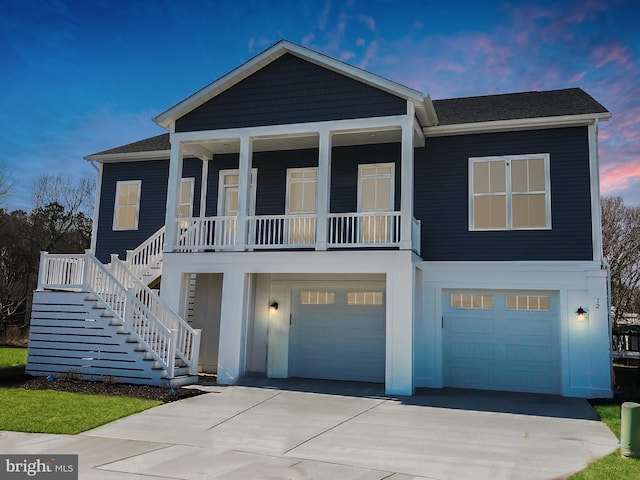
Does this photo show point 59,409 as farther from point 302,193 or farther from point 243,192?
point 302,193

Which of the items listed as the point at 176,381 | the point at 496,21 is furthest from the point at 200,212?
the point at 496,21

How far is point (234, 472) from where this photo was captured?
5.79 metres

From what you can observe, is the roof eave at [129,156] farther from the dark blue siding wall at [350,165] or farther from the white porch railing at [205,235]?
the dark blue siding wall at [350,165]

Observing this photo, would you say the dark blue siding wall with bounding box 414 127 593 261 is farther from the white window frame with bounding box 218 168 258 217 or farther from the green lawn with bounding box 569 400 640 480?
the green lawn with bounding box 569 400 640 480

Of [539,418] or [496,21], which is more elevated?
[496,21]

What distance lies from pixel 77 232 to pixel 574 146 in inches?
1129

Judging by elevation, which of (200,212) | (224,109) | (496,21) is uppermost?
(496,21)

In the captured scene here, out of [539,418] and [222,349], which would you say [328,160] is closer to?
[222,349]

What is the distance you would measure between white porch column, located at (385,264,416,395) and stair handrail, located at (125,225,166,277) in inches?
259

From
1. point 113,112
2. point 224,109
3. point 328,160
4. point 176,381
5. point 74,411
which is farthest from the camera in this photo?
point 113,112

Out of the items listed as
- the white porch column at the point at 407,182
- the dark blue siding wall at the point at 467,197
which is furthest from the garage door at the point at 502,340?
the white porch column at the point at 407,182

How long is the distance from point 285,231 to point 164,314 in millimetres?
3405

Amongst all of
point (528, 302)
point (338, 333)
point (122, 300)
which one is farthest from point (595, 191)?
point (122, 300)

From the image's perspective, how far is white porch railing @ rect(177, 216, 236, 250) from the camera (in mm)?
13414
